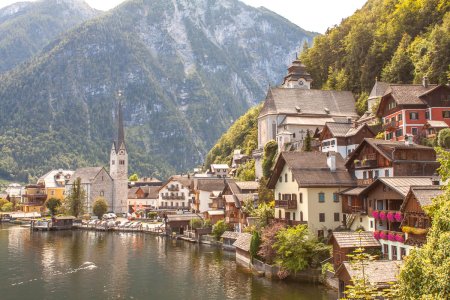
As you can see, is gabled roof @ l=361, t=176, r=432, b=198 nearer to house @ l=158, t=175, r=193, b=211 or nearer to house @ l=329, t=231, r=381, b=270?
house @ l=329, t=231, r=381, b=270

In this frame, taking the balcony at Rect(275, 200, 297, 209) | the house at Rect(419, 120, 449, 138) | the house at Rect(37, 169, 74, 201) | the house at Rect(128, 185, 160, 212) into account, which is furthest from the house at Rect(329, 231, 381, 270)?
the house at Rect(37, 169, 74, 201)

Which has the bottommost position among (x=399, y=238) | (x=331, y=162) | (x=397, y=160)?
(x=399, y=238)

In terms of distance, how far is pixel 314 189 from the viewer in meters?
54.3

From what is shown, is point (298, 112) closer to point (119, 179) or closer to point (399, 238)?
point (399, 238)

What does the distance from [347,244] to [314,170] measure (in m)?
13.9

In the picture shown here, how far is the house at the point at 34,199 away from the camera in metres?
158

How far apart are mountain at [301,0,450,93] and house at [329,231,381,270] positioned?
43.3 m

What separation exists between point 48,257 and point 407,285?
199 ft

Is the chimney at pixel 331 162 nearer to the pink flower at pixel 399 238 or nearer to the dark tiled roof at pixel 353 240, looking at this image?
the dark tiled roof at pixel 353 240

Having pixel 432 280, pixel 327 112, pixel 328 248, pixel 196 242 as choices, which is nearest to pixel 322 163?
pixel 328 248

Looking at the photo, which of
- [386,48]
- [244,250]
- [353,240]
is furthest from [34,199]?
[353,240]

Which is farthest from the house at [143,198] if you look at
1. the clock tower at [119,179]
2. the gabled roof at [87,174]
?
the gabled roof at [87,174]

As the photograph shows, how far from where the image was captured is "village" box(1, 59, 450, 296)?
142 feet

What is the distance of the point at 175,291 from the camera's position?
4775 cm
